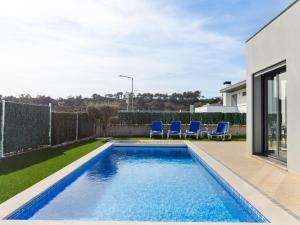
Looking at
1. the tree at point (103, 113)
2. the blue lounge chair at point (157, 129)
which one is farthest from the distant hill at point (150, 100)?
the blue lounge chair at point (157, 129)

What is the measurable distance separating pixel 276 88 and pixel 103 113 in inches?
486

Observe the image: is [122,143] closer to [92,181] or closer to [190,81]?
[92,181]

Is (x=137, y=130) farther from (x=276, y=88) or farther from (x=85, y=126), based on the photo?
(x=276, y=88)

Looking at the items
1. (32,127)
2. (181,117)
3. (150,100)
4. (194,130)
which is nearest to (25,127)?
(32,127)

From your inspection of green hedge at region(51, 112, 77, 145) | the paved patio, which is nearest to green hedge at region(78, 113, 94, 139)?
green hedge at region(51, 112, 77, 145)

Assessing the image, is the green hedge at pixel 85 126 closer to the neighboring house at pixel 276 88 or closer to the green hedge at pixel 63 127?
the green hedge at pixel 63 127

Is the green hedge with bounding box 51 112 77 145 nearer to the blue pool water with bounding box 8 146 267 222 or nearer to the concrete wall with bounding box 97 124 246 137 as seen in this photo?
the concrete wall with bounding box 97 124 246 137

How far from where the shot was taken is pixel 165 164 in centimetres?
1170

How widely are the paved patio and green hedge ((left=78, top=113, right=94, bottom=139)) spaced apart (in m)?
9.83

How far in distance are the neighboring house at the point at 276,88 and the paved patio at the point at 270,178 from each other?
463 mm

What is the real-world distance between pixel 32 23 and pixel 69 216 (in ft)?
29.1

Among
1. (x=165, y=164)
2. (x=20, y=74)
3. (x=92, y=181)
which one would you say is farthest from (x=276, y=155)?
(x=20, y=74)

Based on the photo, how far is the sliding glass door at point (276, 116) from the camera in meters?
9.73

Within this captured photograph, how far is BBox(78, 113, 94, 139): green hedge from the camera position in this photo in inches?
762
